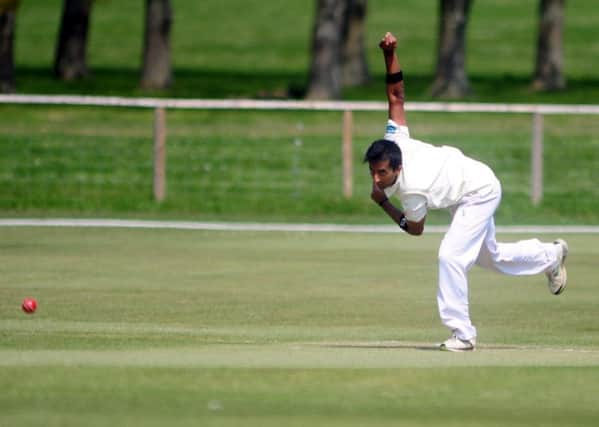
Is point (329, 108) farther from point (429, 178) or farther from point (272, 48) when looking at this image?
point (272, 48)

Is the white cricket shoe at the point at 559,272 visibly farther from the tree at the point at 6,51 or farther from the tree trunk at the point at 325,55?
the tree at the point at 6,51

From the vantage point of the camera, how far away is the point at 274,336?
11.7 metres

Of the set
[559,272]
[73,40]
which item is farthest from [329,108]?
[73,40]

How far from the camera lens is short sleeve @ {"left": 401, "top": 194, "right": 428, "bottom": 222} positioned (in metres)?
10.4

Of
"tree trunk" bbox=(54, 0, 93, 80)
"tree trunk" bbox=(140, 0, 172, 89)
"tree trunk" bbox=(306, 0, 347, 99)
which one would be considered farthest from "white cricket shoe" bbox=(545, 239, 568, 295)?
"tree trunk" bbox=(54, 0, 93, 80)

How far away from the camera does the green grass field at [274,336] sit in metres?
8.37

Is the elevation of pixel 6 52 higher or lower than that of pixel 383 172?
lower

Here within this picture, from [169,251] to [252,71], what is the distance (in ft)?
100

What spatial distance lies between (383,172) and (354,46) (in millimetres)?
33161

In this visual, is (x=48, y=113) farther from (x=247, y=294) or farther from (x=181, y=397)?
(x=181, y=397)

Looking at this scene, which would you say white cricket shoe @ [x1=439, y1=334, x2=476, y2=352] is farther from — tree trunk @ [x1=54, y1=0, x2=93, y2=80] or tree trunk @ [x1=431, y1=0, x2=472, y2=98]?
tree trunk @ [x1=54, y1=0, x2=93, y2=80]

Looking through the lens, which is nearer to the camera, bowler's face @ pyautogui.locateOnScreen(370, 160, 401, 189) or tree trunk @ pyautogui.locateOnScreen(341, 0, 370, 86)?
bowler's face @ pyautogui.locateOnScreen(370, 160, 401, 189)

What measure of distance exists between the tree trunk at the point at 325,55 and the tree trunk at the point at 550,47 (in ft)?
24.0

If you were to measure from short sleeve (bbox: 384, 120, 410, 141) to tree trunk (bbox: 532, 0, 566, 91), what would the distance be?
97.8 feet
